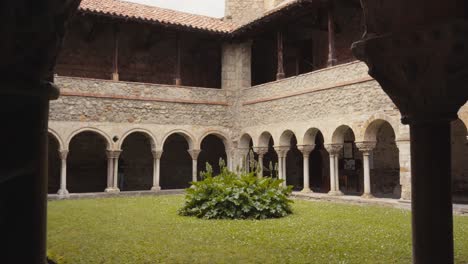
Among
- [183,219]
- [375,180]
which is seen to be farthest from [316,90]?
[183,219]

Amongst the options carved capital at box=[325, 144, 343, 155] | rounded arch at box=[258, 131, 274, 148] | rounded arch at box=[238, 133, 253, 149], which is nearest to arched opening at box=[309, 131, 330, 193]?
rounded arch at box=[258, 131, 274, 148]

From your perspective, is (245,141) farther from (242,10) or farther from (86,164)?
(86,164)

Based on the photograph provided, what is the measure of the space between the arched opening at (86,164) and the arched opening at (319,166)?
947cm

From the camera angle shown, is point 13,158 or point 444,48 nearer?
point 13,158

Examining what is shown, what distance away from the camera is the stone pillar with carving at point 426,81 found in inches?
129

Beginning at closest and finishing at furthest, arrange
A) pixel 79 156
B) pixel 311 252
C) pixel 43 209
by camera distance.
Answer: pixel 43 209 < pixel 311 252 < pixel 79 156

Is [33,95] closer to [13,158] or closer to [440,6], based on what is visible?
[13,158]

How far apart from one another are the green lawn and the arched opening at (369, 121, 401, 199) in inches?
233

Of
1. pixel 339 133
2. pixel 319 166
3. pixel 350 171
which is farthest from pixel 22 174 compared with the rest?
pixel 319 166

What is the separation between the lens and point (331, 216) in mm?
10492

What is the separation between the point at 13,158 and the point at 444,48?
2.98 meters

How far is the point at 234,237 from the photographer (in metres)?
7.73

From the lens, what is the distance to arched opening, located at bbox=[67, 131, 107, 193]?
62.2 feet

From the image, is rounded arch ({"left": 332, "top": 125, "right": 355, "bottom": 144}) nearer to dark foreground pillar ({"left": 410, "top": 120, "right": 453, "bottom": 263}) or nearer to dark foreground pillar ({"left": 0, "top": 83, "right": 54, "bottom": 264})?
dark foreground pillar ({"left": 410, "top": 120, "right": 453, "bottom": 263})
